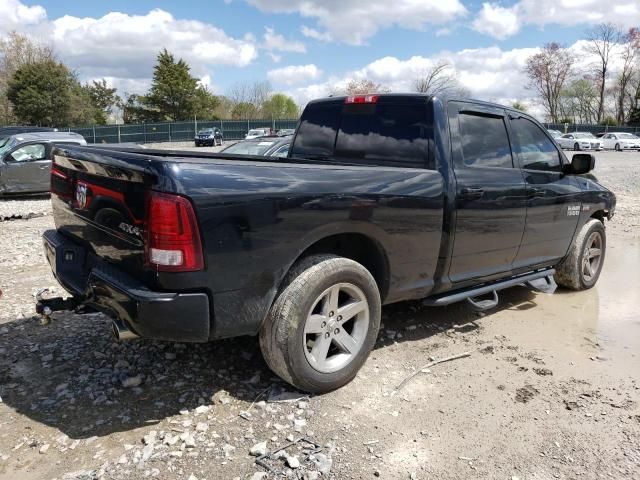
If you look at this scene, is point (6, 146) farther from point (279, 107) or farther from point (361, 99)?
point (279, 107)

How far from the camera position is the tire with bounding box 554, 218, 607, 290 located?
18.7ft

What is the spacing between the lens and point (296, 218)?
305cm

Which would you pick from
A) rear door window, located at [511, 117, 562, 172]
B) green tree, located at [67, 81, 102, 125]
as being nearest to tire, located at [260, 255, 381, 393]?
rear door window, located at [511, 117, 562, 172]

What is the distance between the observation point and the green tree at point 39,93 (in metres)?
44.6

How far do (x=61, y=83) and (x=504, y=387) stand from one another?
5057cm

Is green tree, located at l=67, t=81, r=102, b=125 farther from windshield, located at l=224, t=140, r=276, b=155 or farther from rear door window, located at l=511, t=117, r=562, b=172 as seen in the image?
rear door window, located at l=511, t=117, r=562, b=172

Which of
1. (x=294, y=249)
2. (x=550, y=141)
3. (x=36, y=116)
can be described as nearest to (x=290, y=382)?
(x=294, y=249)

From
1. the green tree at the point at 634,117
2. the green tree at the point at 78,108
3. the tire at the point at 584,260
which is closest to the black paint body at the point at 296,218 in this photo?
the tire at the point at 584,260

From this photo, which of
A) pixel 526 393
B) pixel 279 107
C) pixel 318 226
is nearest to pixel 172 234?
pixel 318 226

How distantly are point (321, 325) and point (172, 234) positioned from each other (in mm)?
1166

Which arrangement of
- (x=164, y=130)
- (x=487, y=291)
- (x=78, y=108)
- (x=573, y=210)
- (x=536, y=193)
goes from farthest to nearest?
(x=164, y=130), (x=78, y=108), (x=573, y=210), (x=536, y=193), (x=487, y=291)

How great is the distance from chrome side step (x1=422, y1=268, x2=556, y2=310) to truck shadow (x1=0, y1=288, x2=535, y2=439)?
0.52 m

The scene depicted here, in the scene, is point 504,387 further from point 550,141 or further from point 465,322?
point 550,141

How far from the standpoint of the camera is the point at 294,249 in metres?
3.09
